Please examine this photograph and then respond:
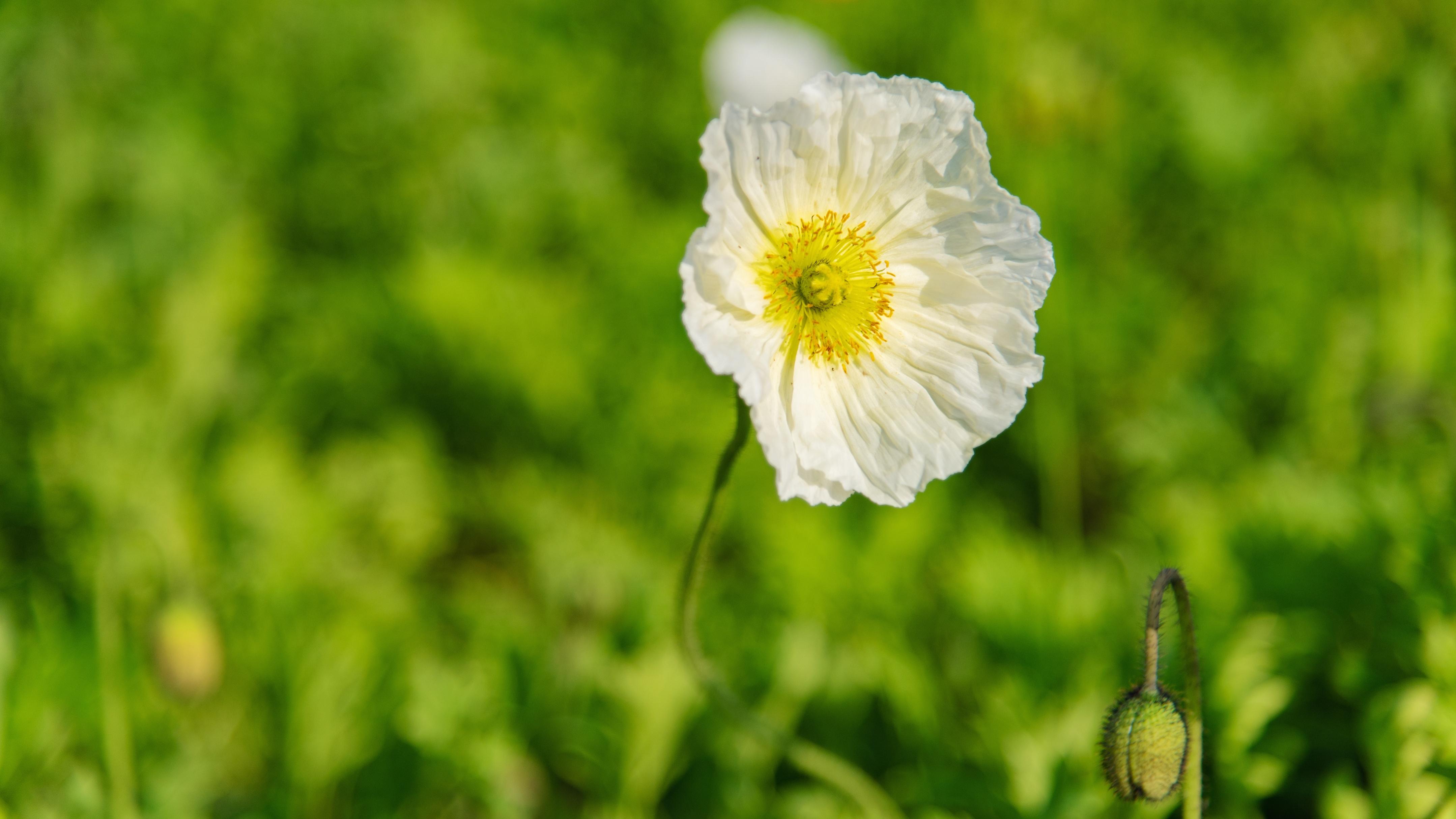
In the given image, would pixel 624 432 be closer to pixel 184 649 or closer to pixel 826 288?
pixel 184 649

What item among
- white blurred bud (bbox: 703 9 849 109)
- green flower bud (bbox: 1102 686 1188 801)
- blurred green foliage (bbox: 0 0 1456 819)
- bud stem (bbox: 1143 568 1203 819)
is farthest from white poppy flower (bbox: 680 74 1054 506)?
white blurred bud (bbox: 703 9 849 109)

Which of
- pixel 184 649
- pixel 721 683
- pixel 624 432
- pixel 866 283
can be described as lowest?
pixel 184 649

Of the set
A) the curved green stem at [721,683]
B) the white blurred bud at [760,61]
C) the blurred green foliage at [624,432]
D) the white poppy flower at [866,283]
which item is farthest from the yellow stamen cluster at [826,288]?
the white blurred bud at [760,61]

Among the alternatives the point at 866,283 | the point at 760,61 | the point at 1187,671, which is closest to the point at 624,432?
the point at 760,61

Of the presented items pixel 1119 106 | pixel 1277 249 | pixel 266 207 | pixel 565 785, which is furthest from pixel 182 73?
pixel 1277 249

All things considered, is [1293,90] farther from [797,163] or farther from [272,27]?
[272,27]

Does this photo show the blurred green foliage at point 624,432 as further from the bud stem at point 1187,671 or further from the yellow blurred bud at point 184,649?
the bud stem at point 1187,671

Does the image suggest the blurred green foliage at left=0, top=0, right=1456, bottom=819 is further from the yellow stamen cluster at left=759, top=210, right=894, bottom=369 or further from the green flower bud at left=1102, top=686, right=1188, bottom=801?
the yellow stamen cluster at left=759, top=210, right=894, bottom=369
